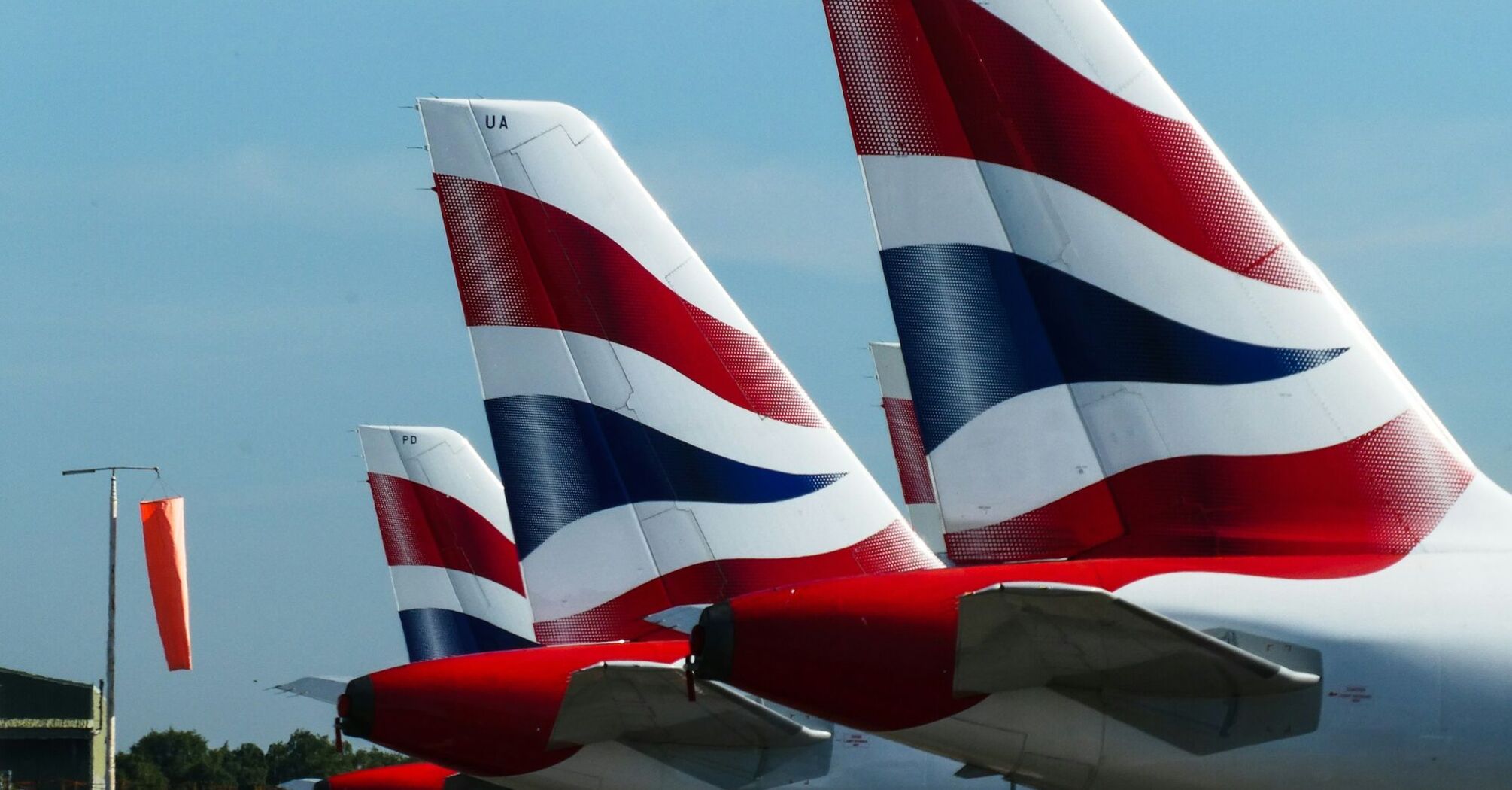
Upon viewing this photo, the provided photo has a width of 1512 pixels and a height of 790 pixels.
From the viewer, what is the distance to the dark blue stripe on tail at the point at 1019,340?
9.73 meters

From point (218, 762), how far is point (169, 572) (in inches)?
1969

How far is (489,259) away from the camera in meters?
16.2

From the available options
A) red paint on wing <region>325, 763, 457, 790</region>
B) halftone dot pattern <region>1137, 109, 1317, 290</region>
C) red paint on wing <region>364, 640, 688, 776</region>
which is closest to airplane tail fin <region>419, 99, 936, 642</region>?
red paint on wing <region>364, 640, 688, 776</region>

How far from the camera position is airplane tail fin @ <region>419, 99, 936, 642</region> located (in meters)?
15.1

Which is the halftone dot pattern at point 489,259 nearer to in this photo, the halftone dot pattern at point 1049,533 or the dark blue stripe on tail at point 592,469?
the dark blue stripe on tail at point 592,469

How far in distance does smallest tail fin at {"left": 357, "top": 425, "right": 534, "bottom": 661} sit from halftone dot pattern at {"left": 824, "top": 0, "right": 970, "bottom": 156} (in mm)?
13982

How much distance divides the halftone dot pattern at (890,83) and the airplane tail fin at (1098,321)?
0.01 m

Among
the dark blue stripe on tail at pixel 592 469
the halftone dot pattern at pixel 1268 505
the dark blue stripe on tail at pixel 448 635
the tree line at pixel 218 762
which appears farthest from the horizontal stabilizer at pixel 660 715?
the tree line at pixel 218 762

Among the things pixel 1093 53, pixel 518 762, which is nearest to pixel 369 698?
pixel 518 762

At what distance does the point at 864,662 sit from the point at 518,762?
5703 millimetres

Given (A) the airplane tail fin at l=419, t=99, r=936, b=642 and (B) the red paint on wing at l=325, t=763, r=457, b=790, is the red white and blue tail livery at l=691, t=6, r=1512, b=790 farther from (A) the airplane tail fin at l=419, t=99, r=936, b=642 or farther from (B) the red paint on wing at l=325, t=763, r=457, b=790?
(B) the red paint on wing at l=325, t=763, r=457, b=790

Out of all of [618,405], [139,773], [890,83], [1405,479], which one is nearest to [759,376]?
[618,405]

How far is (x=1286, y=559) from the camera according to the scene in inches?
368

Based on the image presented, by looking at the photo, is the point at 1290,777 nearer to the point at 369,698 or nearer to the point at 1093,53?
the point at 1093,53
